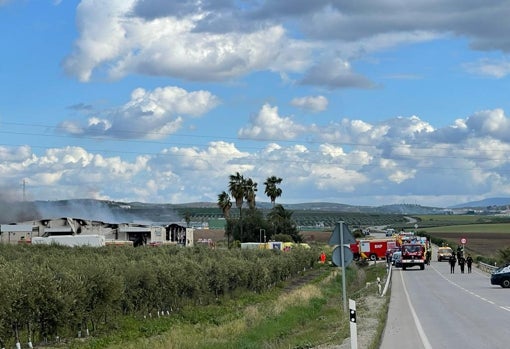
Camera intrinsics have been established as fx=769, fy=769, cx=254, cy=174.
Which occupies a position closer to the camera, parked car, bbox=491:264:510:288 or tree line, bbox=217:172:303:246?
parked car, bbox=491:264:510:288

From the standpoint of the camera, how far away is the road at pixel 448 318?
19094mm

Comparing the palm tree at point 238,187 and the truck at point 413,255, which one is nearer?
the truck at point 413,255

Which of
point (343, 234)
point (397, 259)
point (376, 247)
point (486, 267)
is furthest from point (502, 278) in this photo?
point (376, 247)

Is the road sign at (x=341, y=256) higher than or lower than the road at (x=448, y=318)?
higher

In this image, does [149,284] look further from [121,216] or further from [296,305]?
[121,216]

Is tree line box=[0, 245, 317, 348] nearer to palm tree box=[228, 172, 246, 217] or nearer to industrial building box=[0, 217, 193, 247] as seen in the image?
industrial building box=[0, 217, 193, 247]

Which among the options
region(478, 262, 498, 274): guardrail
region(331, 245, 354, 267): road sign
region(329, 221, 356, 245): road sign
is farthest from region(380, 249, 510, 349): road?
region(478, 262, 498, 274): guardrail

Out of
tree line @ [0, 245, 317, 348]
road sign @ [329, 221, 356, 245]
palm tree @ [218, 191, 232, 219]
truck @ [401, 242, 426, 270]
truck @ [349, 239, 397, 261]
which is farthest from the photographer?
palm tree @ [218, 191, 232, 219]

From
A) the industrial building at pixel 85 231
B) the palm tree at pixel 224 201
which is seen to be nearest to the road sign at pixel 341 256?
the industrial building at pixel 85 231

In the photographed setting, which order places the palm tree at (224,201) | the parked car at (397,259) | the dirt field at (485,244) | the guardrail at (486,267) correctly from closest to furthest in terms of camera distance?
1. the guardrail at (486,267)
2. the parked car at (397,259)
3. the dirt field at (485,244)
4. the palm tree at (224,201)

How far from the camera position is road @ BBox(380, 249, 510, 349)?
1909 cm

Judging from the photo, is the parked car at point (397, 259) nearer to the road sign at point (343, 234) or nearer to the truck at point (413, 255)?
the truck at point (413, 255)

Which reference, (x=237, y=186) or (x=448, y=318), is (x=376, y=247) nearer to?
(x=237, y=186)

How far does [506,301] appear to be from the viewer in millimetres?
33094
